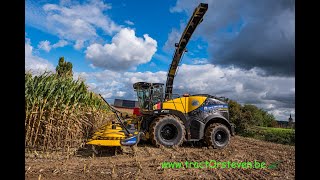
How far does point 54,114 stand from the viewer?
894 centimetres

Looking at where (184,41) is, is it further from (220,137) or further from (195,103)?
(220,137)

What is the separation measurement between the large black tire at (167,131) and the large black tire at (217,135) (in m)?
0.97

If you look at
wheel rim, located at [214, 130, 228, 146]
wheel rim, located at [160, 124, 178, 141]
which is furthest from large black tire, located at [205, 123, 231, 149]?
wheel rim, located at [160, 124, 178, 141]

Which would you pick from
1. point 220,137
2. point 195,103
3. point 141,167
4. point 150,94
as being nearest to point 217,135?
point 220,137

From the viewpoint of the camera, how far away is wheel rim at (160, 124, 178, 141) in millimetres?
10453

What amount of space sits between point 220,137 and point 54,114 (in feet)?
19.8

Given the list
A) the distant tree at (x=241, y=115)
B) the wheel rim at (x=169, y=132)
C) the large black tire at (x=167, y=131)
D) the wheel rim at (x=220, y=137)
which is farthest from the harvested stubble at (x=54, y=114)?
the distant tree at (x=241, y=115)

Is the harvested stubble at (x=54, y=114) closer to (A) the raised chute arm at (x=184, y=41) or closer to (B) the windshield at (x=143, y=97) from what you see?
(B) the windshield at (x=143, y=97)

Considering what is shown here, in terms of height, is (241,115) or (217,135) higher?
(241,115)

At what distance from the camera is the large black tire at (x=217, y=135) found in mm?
10625

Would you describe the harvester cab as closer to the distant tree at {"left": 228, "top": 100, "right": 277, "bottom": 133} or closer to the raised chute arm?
the raised chute arm
